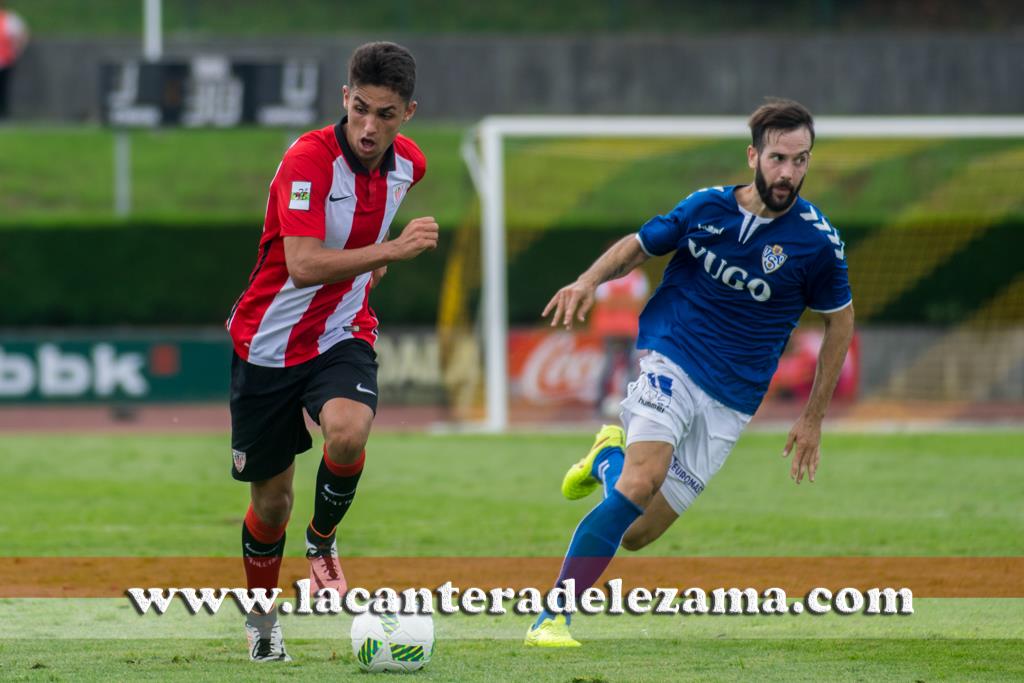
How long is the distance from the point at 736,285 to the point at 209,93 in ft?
47.8

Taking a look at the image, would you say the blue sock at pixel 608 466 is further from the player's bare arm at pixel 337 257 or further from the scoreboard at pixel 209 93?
the scoreboard at pixel 209 93

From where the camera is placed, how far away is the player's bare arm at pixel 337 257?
5.43 metres

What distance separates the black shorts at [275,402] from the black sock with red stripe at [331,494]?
0.56ft

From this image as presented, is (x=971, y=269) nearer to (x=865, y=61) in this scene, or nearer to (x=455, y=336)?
(x=865, y=61)

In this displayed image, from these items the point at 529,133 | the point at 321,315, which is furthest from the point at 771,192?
the point at 529,133

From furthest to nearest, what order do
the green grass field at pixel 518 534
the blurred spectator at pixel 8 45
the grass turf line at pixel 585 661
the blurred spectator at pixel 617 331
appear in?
the blurred spectator at pixel 8 45 → the blurred spectator at pixel 617 331 → the green grass field at pixel 518 534 → the grass turf line at pixel 585 661

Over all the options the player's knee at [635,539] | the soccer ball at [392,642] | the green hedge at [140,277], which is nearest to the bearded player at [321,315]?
the soccer ball at [392,642]

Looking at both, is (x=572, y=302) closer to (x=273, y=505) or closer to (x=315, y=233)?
(x=315, y=233)

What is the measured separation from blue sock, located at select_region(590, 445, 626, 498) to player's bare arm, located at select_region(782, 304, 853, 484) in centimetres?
70

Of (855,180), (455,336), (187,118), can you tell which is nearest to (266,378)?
(455,336)

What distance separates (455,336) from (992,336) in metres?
7.29

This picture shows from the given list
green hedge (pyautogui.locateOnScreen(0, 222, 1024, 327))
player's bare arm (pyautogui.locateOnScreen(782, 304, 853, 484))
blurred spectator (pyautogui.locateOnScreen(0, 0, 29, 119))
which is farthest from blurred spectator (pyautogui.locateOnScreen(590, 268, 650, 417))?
blurred spectator (pyautogui.locateOnScreen(0, 0, 29, 119))

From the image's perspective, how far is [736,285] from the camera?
6027 millimetres

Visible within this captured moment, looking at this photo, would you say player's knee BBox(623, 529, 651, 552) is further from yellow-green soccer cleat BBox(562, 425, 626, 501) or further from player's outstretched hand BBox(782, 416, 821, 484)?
player's outstretched hand BBox(782, 416, 821, 484)
